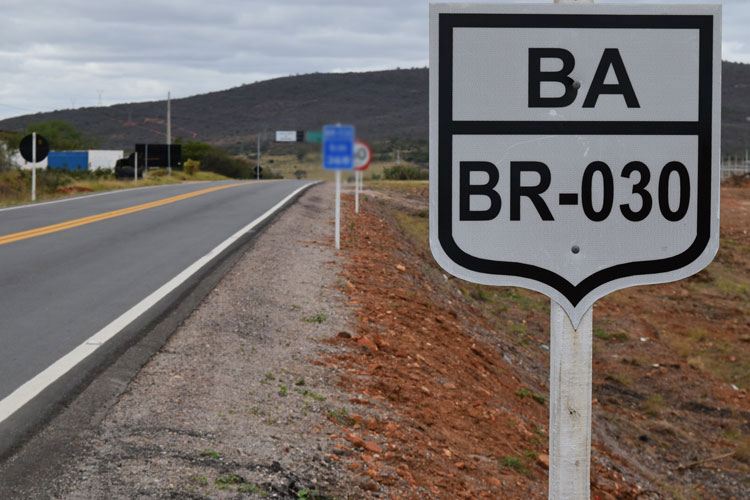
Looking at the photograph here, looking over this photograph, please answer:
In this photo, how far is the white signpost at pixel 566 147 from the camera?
1.91 metres

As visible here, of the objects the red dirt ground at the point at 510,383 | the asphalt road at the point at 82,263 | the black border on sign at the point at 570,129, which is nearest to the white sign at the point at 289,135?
the red dirt ground at the point at 510,383

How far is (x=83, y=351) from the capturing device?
21.8 ft

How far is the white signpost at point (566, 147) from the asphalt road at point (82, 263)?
4143 millimetres

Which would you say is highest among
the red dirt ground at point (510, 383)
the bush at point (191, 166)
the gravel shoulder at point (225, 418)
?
the bush at point (191, 166)

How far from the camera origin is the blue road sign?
4.31 metres

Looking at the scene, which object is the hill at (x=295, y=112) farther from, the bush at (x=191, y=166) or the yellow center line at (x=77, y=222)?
the yellow center line at (x=77, y=222)

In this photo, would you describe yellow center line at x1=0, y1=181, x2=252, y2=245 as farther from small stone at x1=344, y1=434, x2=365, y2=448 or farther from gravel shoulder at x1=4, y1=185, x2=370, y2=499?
small stone at x1=344, y1=434, x2=365, y2=448

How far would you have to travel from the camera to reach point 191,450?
464cm

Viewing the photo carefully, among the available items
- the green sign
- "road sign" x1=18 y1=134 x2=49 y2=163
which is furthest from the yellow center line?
the green sign

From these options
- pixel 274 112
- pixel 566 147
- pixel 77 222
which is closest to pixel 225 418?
pixel 566 147

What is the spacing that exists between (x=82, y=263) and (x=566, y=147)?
10.3 metres

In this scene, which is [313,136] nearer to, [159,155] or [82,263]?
[82,263]

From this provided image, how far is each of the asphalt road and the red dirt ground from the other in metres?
2.27

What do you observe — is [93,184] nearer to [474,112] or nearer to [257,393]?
[257,393]
